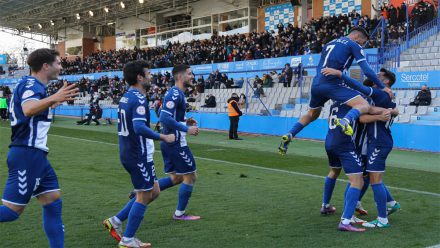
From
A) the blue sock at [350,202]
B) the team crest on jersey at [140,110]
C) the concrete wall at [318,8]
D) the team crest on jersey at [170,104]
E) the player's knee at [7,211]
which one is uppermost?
the concrete wall at [318,8]

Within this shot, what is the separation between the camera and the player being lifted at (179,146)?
6.00 meters

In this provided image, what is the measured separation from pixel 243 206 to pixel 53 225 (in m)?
3.30

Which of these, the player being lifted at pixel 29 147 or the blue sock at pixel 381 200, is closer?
the player being lifted at pixel 29 147

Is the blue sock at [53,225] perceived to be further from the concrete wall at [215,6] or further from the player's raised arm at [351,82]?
the concrete wall at [215,6]

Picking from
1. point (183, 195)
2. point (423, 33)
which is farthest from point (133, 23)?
point (183, 195)

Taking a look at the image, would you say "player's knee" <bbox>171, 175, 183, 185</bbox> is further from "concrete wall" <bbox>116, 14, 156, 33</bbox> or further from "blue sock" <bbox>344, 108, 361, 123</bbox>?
"concrete wall" <bbox>116, 14, 156, 33</bbox>

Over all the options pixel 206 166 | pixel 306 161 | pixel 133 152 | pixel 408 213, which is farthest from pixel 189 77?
pixel 306 161

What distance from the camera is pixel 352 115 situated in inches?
228

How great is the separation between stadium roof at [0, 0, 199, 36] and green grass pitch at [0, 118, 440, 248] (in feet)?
115

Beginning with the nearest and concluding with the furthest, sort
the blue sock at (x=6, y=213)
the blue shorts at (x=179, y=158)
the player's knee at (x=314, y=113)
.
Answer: the blue sock at (x=6, y=213) < the blue shorts at (x=179, y=158) < the player's knee at (x=314, y=113)

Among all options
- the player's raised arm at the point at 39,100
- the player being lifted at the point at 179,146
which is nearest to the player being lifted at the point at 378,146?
the player being lifted at the point at 179,146

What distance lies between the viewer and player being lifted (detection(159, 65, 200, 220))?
236 inches

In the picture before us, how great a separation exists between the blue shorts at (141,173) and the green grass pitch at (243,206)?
72 centimetres

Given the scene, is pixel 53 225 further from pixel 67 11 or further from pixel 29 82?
pixel 67 11
